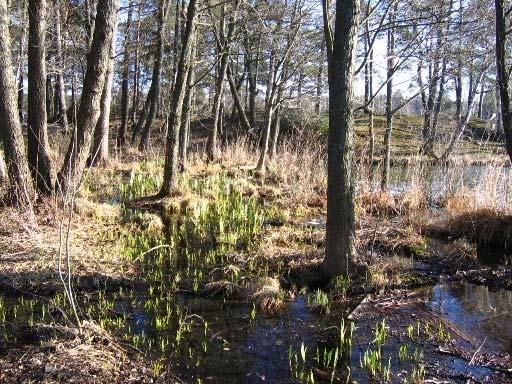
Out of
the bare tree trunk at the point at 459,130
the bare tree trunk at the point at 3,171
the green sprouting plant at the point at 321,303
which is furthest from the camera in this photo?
the bare tree trunk at the point at 459,130

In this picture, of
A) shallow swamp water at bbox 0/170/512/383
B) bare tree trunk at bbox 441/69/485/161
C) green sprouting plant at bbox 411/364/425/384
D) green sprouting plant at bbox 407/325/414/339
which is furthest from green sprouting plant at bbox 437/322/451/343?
bare tree trunk at bbox 441/69/485/161

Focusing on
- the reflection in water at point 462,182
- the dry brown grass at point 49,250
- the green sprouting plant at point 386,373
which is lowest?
the green sprouting plant at point 386,373

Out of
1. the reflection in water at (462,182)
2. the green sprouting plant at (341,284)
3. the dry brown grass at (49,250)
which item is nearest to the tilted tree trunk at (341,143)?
the green sprouting plant at (341,284)

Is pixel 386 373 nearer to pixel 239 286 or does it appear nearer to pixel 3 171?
pixel 239 286

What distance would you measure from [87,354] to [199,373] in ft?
2.73

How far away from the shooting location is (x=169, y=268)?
236 inches

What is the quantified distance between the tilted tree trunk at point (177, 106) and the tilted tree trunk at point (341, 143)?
15.9 ft

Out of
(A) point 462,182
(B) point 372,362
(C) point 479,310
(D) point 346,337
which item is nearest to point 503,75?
(A) point 462,182

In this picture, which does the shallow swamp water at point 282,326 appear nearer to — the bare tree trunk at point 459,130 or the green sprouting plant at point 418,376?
the green sprouting plant at point 418,376

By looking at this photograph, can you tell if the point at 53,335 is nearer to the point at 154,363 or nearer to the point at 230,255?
the point at 154,363

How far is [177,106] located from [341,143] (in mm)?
5199

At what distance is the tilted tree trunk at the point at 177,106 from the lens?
30.1 feet

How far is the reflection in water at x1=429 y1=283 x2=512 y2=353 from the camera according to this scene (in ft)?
14.2

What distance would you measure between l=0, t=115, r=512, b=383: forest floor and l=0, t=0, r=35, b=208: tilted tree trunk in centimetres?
55
